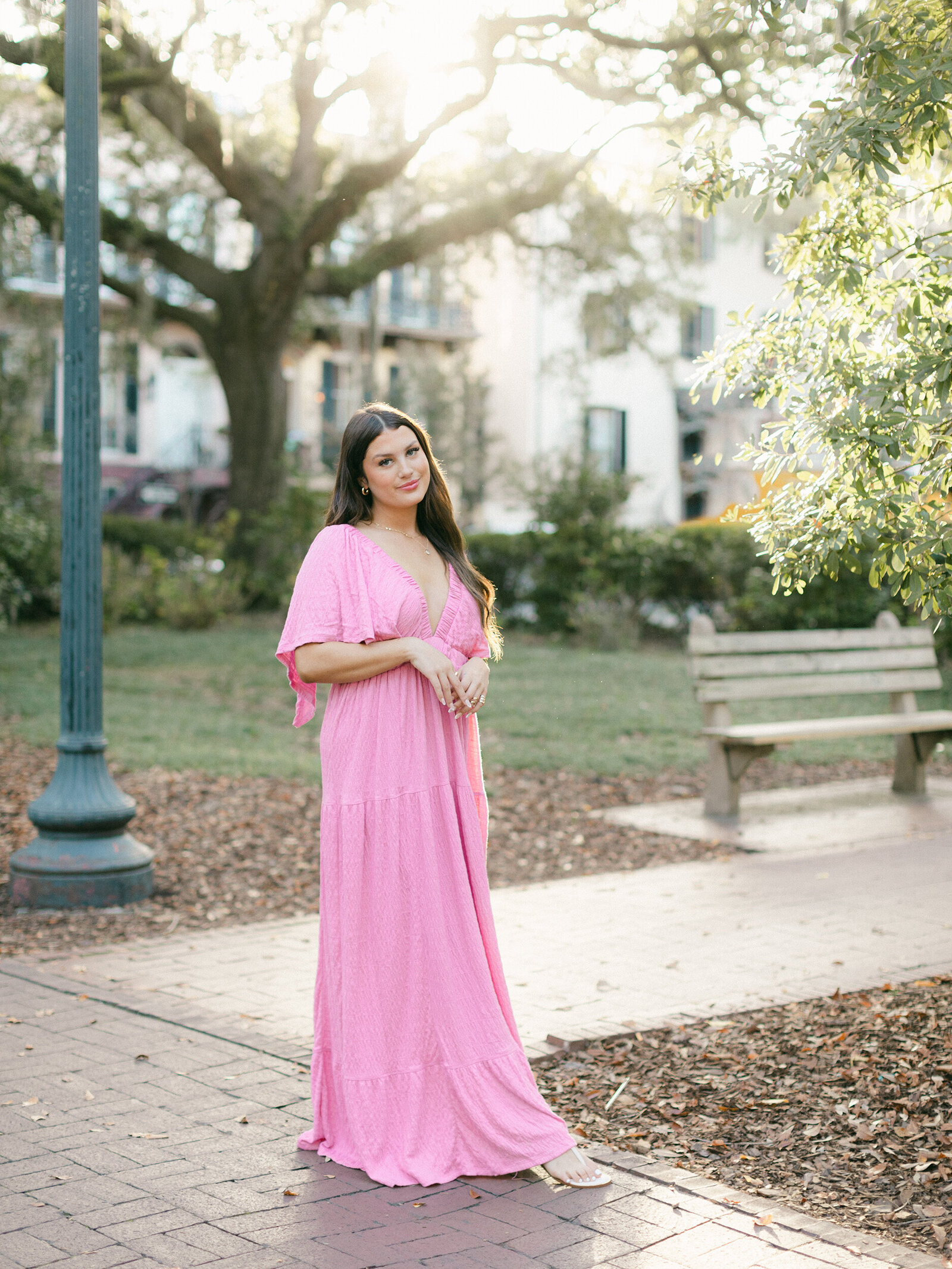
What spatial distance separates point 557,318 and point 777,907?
31509 mm

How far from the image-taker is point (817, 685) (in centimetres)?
892

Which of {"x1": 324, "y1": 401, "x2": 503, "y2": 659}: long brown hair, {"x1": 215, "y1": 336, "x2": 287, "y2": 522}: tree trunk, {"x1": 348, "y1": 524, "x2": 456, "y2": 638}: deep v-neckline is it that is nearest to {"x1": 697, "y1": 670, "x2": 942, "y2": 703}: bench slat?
{"x1": 324, "y1": 401, "x2": 503, "y2": 659}: long brown hair

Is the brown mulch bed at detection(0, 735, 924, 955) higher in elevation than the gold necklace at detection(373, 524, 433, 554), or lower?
lower

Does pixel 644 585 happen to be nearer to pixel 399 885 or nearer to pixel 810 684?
pixel 810 684

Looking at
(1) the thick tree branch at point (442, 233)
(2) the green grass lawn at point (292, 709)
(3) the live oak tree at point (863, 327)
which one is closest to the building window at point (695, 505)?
(1) the thick tree branch at point (442, 233)

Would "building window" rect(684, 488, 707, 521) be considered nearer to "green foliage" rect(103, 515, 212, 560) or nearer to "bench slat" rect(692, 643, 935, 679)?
"green foliage" rect(103, 515, 212, 560)

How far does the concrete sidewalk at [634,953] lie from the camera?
4848mm

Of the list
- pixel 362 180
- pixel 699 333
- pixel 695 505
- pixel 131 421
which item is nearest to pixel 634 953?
pixel 362 180

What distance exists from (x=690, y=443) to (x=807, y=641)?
31.1 metres

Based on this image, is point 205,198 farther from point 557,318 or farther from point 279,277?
point 557,318

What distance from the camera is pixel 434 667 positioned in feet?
11.5

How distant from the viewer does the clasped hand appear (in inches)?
138

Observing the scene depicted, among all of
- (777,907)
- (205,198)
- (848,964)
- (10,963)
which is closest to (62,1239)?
(10,963)

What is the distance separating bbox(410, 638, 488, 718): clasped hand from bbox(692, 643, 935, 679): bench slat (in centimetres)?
474
